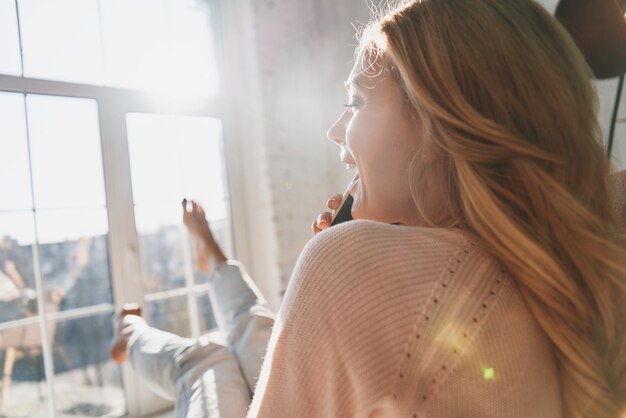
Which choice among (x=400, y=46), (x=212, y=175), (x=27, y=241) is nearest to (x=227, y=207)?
(x=212, y=175)

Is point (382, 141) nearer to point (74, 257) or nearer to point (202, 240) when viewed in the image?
point (202, 240)

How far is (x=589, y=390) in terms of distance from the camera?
53 cm

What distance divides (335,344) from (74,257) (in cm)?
135

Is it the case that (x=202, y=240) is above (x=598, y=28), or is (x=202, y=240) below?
below

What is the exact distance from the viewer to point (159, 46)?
1808 millimetres

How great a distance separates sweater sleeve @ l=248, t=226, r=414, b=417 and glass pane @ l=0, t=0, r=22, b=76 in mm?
1410

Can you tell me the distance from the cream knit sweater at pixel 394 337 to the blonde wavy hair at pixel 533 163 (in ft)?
0.19

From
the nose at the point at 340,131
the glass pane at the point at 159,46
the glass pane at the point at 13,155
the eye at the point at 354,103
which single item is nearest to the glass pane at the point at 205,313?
the glass pane at the point at 13,155

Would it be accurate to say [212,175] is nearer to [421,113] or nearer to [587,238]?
[421,113]

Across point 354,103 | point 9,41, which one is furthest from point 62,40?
point 354,103

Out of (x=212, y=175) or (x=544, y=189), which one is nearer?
(x=544, y=189)

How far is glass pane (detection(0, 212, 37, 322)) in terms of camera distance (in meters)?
1.38

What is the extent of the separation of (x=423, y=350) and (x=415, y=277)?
7cm

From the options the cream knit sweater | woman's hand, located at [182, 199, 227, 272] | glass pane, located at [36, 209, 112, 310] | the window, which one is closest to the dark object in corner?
the cream knit sweater
